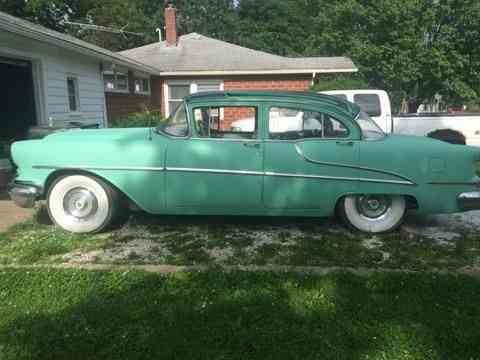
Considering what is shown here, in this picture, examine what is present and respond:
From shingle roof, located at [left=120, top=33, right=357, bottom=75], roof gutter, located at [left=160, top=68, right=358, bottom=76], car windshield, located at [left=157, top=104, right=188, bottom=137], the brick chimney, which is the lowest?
car windshield, located at [left=157, top=104, right=188, bottom=137]

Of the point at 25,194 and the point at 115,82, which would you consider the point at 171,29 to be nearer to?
the point at 115,82

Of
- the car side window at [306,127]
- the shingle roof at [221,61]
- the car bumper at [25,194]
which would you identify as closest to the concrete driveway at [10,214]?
the car bumper at [25,194]

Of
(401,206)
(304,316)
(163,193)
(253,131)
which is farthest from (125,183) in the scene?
(401,206)

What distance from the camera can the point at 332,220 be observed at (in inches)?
208

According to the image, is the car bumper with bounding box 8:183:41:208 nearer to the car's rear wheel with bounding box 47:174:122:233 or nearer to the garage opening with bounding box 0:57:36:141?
the car's rear wheel with bounding box 47:174:122:233

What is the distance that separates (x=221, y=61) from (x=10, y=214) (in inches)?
476

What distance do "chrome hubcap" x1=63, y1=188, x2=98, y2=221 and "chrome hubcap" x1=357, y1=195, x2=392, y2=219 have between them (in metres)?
3.12

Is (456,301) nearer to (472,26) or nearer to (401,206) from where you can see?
(401,206)

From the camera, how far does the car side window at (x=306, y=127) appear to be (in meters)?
4.54

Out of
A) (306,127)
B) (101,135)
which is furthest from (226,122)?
(101,135)

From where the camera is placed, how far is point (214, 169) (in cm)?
448

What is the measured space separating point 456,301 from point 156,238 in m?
3.07

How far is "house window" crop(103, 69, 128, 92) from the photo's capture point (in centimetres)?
1386

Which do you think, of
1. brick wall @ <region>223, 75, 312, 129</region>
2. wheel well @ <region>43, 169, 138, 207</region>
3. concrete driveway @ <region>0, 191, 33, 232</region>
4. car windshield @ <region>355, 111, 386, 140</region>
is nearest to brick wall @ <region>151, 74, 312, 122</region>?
brick wall @ <region>223, 75, 312, 129</region>
